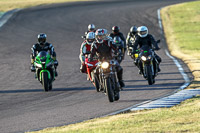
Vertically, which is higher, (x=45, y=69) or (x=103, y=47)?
(x=103, y=47)

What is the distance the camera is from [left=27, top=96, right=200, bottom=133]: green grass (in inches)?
353

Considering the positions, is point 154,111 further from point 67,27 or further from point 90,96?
point 67,27

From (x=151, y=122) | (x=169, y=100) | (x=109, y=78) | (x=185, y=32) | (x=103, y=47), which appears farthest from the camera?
(x=185, y=32)

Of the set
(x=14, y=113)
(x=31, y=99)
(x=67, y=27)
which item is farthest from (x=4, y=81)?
(x=67, y=27)

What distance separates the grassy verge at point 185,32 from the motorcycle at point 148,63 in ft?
4.34

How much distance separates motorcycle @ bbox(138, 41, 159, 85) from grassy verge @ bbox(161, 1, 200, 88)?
4.34 ft

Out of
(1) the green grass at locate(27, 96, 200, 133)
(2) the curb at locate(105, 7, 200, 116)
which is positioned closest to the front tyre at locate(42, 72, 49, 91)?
(2) the curb at locate(105, 7, 200, 116)

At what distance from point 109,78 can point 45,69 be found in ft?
11.1

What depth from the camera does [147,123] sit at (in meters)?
9.58

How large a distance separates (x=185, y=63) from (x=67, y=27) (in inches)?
680

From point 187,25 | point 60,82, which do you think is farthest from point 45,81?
point 187,25

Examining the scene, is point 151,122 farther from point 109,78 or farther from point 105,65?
point 105,65

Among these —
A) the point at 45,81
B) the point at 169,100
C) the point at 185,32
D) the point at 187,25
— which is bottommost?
the point at 169,100

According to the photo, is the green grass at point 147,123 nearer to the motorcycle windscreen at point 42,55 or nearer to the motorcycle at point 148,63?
the motorcycle at point 148,63
